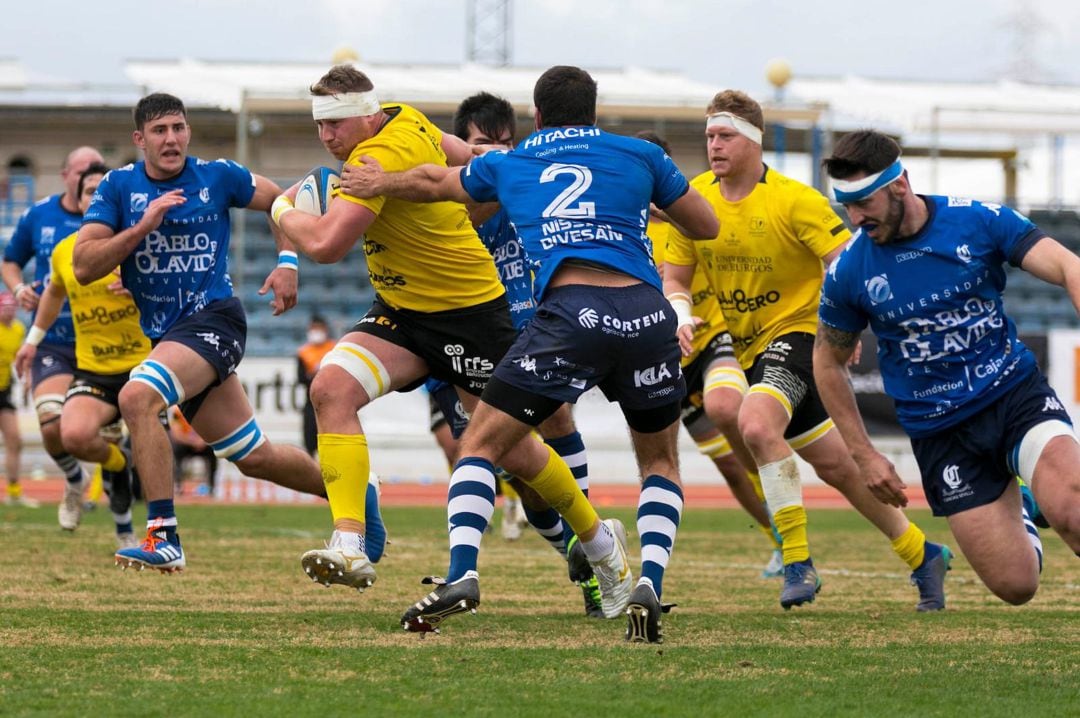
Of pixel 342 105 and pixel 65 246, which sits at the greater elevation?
pixel 342 105

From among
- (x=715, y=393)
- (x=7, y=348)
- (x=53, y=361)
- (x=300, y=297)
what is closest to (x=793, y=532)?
(x=715, y=393)

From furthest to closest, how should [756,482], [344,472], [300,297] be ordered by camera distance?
[300,297], [756,482], [344,472]

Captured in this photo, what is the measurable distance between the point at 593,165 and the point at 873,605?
303cm

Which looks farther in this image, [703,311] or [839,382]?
[703,311]

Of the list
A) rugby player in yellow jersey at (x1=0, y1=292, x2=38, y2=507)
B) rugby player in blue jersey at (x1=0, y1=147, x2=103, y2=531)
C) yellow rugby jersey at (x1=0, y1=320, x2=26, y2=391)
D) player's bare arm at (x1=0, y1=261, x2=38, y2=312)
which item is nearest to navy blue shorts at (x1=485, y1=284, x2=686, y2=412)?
player's bare arm at (x1=0, y1=261, x2=38, y2=312)

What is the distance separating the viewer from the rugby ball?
689 cm

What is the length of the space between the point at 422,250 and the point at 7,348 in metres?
12.8

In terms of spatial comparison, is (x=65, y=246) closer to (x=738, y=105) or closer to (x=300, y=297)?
(x=738, y=105)

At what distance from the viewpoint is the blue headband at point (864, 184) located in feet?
19.3

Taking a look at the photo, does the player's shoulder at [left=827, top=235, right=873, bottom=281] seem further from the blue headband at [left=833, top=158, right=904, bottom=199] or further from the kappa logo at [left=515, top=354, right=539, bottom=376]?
the kappa logo at [left=515, top=354, right=539, bottom=376]

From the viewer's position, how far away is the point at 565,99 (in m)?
6.25

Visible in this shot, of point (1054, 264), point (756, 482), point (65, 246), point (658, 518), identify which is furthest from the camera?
point (65, 246)

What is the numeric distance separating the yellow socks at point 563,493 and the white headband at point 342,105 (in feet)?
5.53

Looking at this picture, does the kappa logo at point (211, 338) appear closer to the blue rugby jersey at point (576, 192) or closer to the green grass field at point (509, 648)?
the green grass field at point (509, 648)
